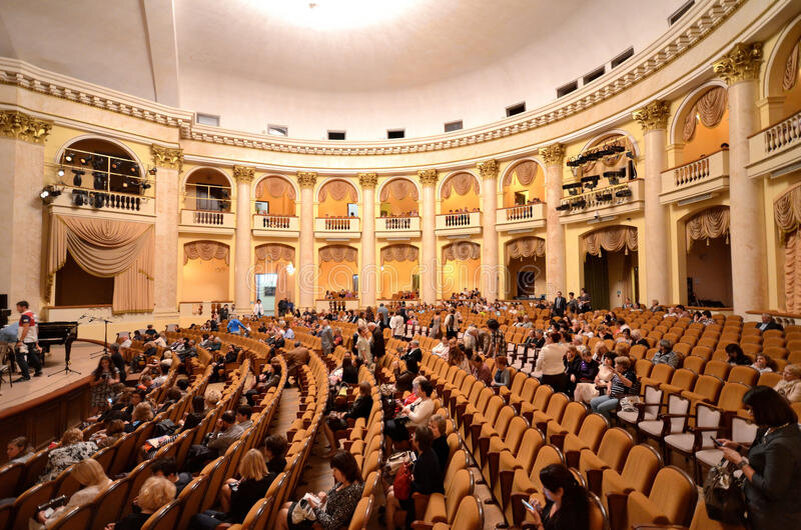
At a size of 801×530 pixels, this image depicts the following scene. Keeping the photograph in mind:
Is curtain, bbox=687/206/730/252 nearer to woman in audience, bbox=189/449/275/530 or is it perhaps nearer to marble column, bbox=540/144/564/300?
marble column, bbox=540/144/564/300

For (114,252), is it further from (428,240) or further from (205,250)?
(428,240)

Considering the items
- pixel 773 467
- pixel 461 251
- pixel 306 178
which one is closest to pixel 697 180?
pixel 461 251

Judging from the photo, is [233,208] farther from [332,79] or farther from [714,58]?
[714,58]

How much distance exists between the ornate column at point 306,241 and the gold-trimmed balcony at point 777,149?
52.9 ft

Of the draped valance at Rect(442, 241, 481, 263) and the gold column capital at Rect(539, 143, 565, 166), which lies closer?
the gold column capital at Rect(539, 143, 565, 166)

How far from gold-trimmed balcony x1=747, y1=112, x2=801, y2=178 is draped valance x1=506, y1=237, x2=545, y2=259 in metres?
8.40

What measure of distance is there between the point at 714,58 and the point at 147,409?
13427mm

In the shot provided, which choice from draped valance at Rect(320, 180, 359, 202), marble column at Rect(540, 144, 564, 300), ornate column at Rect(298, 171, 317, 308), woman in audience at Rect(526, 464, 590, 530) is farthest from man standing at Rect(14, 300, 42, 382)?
marble column at Rect(540, 144, 564, 300)

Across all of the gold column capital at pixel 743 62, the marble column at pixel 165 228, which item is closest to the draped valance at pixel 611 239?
the gold column capital at pixel 743 62

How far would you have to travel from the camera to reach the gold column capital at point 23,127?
1289cm

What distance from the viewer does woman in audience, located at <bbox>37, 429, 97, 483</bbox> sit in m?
3.75

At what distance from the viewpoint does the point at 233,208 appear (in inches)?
765

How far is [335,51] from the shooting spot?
18.5 metres

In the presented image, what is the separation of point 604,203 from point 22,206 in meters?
18.1
